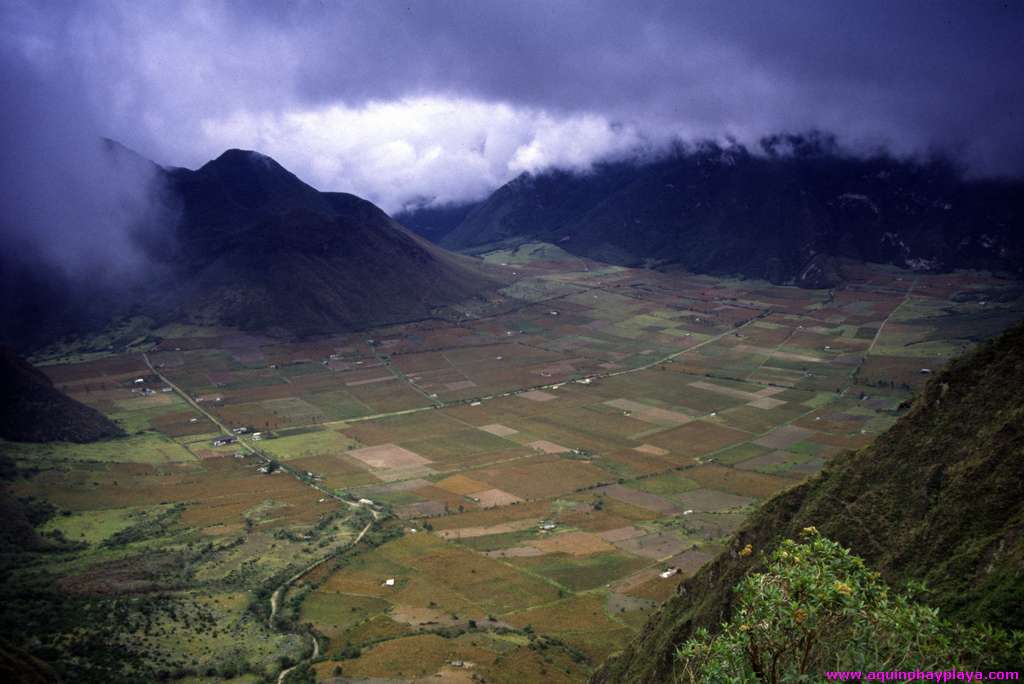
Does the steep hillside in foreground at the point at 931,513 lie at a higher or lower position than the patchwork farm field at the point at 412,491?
higher

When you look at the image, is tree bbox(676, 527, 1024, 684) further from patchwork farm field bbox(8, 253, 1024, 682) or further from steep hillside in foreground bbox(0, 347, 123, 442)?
steep hillside in foreground bbox(0, 347, 123, 442)

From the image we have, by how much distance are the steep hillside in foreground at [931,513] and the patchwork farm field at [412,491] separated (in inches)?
419

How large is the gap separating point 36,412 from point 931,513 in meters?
123

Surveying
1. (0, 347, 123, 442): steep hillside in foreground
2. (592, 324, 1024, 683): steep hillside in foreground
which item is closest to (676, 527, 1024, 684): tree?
(592, 324, 1024, 683): steep hillside in foreground

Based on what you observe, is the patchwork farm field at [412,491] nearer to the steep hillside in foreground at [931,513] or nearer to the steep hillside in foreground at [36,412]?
the steep hillside in foreground at [36,412]

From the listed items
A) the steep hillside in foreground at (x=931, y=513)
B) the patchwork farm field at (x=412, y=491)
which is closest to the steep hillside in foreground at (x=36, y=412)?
the patchwork farm field at (x=412, y=491)

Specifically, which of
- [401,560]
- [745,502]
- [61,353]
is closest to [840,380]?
[745,502]

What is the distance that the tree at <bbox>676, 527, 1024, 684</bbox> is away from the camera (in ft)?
58.3

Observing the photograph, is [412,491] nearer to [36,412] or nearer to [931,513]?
[36,412]

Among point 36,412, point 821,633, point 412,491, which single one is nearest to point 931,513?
point 821,633

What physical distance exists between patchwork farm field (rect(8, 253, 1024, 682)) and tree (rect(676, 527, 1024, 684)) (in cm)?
4255

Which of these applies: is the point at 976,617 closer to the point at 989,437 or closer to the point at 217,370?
the point at 989,437

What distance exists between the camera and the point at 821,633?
61.8 ft

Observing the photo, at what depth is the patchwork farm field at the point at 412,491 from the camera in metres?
64.9
